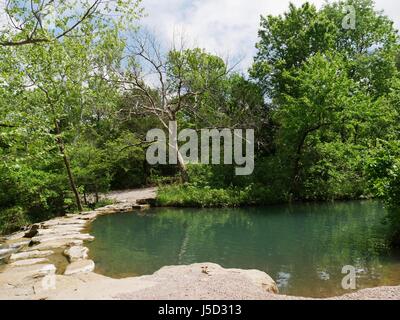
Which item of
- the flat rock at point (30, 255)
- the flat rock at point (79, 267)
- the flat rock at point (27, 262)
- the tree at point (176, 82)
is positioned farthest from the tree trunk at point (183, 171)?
the flat rock at point (79, 267)

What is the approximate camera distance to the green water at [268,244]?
6.19 meters

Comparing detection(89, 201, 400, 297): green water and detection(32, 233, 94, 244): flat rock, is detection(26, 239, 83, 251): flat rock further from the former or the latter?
detection(89, 201, 400, 297): green water

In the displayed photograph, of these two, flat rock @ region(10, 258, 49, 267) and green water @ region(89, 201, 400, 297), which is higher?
flat rock @ region(10, 258, 49, 267)

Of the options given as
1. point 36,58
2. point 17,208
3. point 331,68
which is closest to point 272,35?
point 331,68

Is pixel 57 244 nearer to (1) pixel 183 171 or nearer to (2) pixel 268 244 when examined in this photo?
(2) pixel 268 244

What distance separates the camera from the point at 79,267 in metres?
6.29

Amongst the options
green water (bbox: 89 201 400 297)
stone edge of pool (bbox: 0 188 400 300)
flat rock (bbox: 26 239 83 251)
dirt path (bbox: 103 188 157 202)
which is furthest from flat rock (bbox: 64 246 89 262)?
dirt path (bbox: 103 188 157 202)

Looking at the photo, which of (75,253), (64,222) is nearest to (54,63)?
(64,222)

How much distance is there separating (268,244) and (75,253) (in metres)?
4.13

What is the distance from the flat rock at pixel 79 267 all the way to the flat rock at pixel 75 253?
0.38m

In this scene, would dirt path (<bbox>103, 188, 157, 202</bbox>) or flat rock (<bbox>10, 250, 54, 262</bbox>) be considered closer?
flat rock (<bbox>10, 250, 54, 262</bbox>)

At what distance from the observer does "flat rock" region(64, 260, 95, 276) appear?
19.7 ft

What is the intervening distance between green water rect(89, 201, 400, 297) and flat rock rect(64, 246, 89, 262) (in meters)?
0.34
